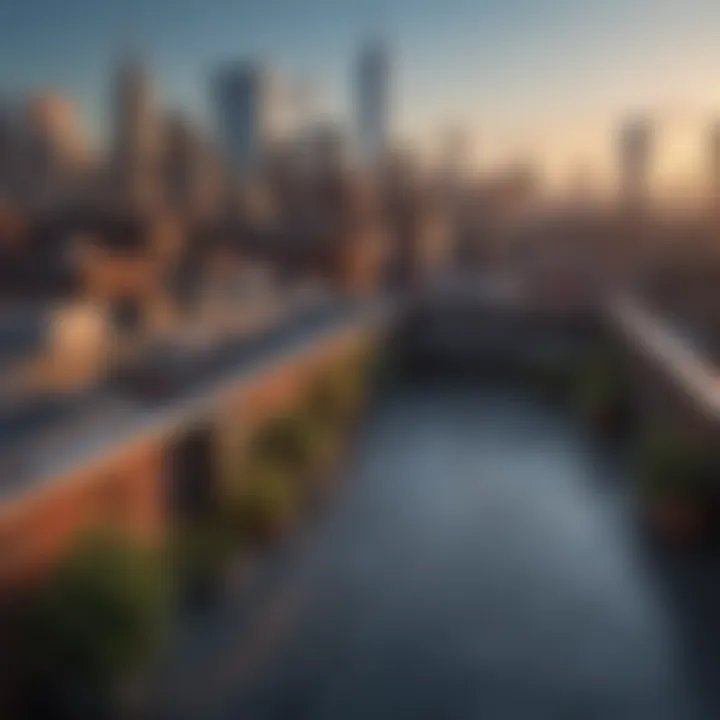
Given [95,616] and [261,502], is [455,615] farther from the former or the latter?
[95,616]

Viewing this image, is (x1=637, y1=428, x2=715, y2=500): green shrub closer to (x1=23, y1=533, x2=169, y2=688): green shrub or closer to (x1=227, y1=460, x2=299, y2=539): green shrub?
(x1=227, y1=460, x2=299, y2=539): green shrub

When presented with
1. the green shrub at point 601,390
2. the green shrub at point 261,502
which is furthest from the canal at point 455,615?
the green shrub at point 601,390

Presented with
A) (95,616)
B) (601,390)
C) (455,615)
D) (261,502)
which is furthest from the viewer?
(601,390)

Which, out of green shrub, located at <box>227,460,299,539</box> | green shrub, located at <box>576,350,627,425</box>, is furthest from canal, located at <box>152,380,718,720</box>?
green shrub, located at <box>576,350,627,425</box>

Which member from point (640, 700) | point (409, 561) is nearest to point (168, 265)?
point (409, 561)

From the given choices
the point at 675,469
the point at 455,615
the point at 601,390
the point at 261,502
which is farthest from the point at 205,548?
the point at 601,390

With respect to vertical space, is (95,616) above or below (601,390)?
above

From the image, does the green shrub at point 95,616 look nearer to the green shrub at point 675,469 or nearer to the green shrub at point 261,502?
the green shrub at point 261,502
